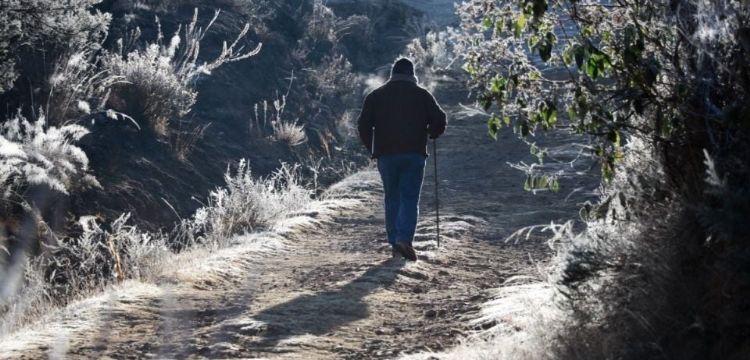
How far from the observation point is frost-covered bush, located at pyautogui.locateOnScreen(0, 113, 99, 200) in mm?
10039

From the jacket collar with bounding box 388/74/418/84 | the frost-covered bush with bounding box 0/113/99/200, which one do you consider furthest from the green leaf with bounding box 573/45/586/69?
the frost-covered bush with bounding box 0/113/99/200

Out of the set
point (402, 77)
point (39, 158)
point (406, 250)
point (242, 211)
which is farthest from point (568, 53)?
point (242, 211)

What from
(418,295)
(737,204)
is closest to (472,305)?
(418,295)

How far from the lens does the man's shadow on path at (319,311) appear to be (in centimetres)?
656

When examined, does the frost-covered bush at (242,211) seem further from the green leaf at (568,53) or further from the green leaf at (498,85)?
the green leaf at (568,53)

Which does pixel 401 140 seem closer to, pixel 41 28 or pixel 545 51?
pixel 545 51

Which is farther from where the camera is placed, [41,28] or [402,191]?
[41,28]

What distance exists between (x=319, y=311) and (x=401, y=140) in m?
2.81

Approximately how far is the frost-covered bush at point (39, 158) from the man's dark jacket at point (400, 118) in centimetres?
314

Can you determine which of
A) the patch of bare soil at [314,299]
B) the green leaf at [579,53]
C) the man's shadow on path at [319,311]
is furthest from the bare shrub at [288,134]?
the green leaf at [579,53]

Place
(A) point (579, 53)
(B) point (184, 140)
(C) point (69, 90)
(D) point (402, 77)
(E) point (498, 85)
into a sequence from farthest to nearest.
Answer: (B) point (184, 140) < (C) point (69, 90) < (D) point (402, 77) < (E) point (498, 85) < (A) point (579, 53)

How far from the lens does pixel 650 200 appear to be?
5.16 metres

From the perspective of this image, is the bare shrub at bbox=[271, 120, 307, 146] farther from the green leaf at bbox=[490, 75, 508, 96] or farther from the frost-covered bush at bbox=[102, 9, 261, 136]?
the green leaf at bbox=[490, 75, 508, 96]

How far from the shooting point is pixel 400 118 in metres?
9.56
